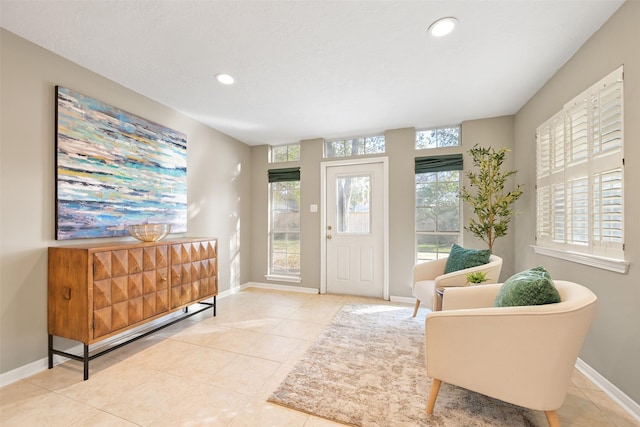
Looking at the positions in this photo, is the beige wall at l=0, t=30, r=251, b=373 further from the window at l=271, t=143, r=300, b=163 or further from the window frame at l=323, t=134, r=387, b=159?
the window frame at l=323, t=134, r=387, b=159

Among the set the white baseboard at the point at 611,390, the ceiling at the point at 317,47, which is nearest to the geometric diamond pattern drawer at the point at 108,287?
the ceiling at the point at 317,47

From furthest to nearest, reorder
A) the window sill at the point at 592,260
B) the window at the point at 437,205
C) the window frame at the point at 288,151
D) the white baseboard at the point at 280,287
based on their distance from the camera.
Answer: the window frame at the point at 288,151, the white baseboard at the point at 280,287, the window at the point at 437,205, the window sill at the point at 592,260

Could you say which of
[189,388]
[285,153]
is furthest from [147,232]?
[285,153]

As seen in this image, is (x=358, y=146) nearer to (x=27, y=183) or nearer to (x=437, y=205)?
(x=437, y=205)

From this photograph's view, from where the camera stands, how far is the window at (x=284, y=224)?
431 centimetres

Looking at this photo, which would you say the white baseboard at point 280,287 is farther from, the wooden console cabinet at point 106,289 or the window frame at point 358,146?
the window frame at point 358,146

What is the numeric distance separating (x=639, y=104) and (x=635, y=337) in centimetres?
137

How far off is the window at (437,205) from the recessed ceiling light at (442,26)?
6.22 ft

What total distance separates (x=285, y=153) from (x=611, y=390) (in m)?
4.33

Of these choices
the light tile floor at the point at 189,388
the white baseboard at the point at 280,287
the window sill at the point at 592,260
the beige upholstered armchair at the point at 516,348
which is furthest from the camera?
the white baseboard at the point at 280,287

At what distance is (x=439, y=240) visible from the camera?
3.54 m

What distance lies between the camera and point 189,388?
1.77m

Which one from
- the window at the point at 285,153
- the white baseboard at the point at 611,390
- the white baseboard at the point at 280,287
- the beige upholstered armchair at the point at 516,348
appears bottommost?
the white baseboard at the point at 280,287

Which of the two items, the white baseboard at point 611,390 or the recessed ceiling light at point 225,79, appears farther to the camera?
the recessed ceiling light at point 225,79
